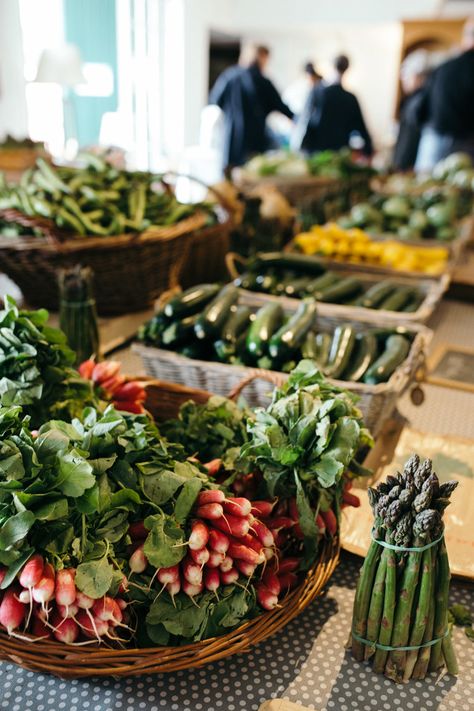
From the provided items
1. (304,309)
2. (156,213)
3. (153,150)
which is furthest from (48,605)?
(153,150)

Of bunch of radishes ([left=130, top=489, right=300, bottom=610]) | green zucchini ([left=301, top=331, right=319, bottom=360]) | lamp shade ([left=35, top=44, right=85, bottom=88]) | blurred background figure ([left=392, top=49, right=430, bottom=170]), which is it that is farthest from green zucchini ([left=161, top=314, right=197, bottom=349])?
blurred background figure ([left=392, top=49, right=430, bottom=170])

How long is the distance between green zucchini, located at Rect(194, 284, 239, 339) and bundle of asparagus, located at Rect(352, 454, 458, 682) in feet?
2.71

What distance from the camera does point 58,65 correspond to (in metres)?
5.47

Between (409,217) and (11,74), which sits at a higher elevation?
(11,74)

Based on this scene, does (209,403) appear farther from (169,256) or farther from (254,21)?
(254,21)

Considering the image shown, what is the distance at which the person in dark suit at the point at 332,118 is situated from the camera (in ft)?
18.8

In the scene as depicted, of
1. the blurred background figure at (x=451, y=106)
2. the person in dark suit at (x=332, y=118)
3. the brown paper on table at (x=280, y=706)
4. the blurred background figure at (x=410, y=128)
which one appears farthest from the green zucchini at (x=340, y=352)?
the blurred background figure at (x=410, y=128)

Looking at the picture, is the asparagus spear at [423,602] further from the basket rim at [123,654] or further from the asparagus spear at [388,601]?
the basket rim at [123,654]

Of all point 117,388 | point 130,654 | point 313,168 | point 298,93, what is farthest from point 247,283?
point 298,93

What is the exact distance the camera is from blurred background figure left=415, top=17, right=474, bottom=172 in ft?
16.7

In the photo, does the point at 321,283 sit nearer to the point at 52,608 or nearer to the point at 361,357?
the point at 361,357

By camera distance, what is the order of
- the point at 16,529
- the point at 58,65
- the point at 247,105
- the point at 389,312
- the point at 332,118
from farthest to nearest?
the point at 247,105 < the point at 332,118 < the point at 58,65 < the point at 389,312 < the point at 16,529

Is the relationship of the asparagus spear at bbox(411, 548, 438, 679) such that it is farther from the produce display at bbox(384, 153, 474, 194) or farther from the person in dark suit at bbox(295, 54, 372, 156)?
the person in dark suit at bbox(295, 54, 372, 156)

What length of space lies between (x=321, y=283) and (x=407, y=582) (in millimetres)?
1343
